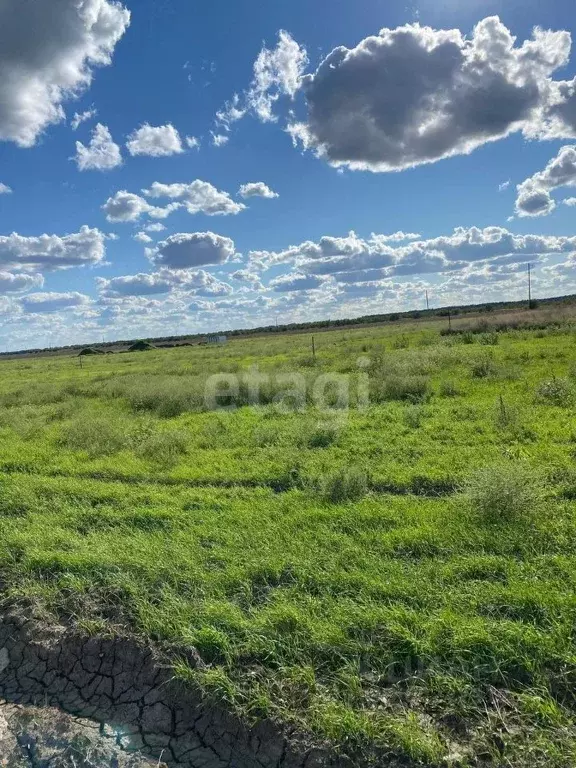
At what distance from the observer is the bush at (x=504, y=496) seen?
5.08 metres

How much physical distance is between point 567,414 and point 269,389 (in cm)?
778

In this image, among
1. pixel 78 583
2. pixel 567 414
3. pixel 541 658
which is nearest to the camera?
pixel 541 658

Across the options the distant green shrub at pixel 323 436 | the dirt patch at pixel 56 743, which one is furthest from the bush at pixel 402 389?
the dirt patch at pixel 56 743

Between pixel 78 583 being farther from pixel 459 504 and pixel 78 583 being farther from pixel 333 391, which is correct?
pixel 333 391

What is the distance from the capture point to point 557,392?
418 inches

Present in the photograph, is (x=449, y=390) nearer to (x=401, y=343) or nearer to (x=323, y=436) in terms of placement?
(x=323, y=436)

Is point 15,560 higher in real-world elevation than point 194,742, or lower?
higher

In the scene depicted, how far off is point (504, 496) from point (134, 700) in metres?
3.84

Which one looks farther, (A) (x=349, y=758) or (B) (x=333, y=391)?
(B) (x=333, y=391)

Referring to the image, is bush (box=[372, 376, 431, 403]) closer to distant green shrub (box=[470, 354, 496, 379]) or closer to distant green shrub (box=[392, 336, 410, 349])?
distant green shrub (box=[470, 354, 496, 379])

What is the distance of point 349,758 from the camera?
2.77 meters

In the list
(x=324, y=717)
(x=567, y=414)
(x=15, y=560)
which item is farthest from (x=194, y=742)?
(x=567, y=414)

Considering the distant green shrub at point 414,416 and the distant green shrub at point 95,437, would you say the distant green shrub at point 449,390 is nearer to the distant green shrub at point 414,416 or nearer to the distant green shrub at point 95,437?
the distant green shrub at point 414,416

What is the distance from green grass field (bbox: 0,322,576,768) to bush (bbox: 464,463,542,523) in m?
0.02
